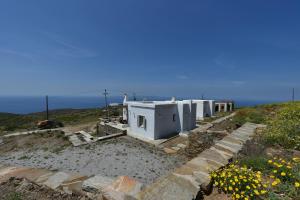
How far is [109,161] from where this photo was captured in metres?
7.80

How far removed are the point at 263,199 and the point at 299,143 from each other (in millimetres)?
3289

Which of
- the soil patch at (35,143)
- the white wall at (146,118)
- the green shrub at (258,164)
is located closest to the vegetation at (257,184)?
the green shrub at (258,164)

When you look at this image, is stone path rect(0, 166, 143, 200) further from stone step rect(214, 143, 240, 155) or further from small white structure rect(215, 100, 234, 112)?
small white structure rect(215, 100, 234, 112)

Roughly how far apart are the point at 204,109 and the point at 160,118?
12.1 metres

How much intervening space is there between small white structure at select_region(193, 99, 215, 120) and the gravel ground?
13.8 m

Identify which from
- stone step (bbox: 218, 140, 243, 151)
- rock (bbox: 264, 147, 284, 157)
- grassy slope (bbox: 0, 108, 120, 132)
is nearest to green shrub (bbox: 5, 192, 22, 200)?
stone step (bbox: 218, 140, 243, 151)

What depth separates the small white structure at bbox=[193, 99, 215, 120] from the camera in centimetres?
2211

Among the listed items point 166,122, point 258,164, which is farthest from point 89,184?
point 166,122

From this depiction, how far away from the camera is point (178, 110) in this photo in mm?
14422

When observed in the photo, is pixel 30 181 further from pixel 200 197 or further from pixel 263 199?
pixel 263 199

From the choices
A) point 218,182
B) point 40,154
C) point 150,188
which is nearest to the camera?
point 150,188

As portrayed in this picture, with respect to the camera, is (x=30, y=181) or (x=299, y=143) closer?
(x=30, y=181)

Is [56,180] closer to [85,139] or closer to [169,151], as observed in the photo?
Answer: [169,151]

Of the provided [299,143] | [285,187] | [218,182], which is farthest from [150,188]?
[299,143]
